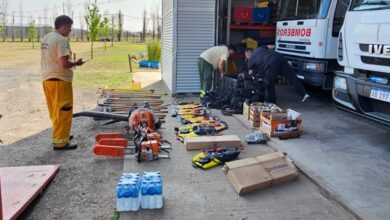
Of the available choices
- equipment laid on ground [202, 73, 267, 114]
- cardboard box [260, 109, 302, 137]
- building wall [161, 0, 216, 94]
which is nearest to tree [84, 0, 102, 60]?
building wall [161, 0, 216, 94]

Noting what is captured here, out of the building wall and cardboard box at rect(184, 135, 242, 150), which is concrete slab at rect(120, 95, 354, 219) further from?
the building wall

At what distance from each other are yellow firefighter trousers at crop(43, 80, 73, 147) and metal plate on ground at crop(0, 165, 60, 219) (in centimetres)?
95

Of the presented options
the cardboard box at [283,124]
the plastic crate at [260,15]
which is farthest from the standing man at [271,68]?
the plastic crate at [260,15]

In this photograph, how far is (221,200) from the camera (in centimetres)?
387

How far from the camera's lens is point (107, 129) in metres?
6.74

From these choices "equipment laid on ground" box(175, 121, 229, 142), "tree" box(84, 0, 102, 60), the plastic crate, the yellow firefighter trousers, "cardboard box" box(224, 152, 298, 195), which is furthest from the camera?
"tree" box(84, 0, 102, 60)

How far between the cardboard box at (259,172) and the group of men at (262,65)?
3646mm

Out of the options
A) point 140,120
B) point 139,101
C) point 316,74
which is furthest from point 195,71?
point 140,120

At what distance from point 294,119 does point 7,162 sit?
4.32m

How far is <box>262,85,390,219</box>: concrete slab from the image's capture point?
150 inches

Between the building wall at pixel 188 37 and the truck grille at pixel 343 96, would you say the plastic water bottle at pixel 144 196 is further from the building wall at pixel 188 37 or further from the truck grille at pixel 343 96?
the building wall at pixel 188 37

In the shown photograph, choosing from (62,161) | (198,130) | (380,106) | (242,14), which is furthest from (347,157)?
(242,14)

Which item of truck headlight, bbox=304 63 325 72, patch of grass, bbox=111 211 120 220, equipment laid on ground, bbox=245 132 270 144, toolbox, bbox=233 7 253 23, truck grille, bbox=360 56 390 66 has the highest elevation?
toolbox, bbox=233 7 253 23

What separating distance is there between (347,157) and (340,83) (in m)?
1.25
